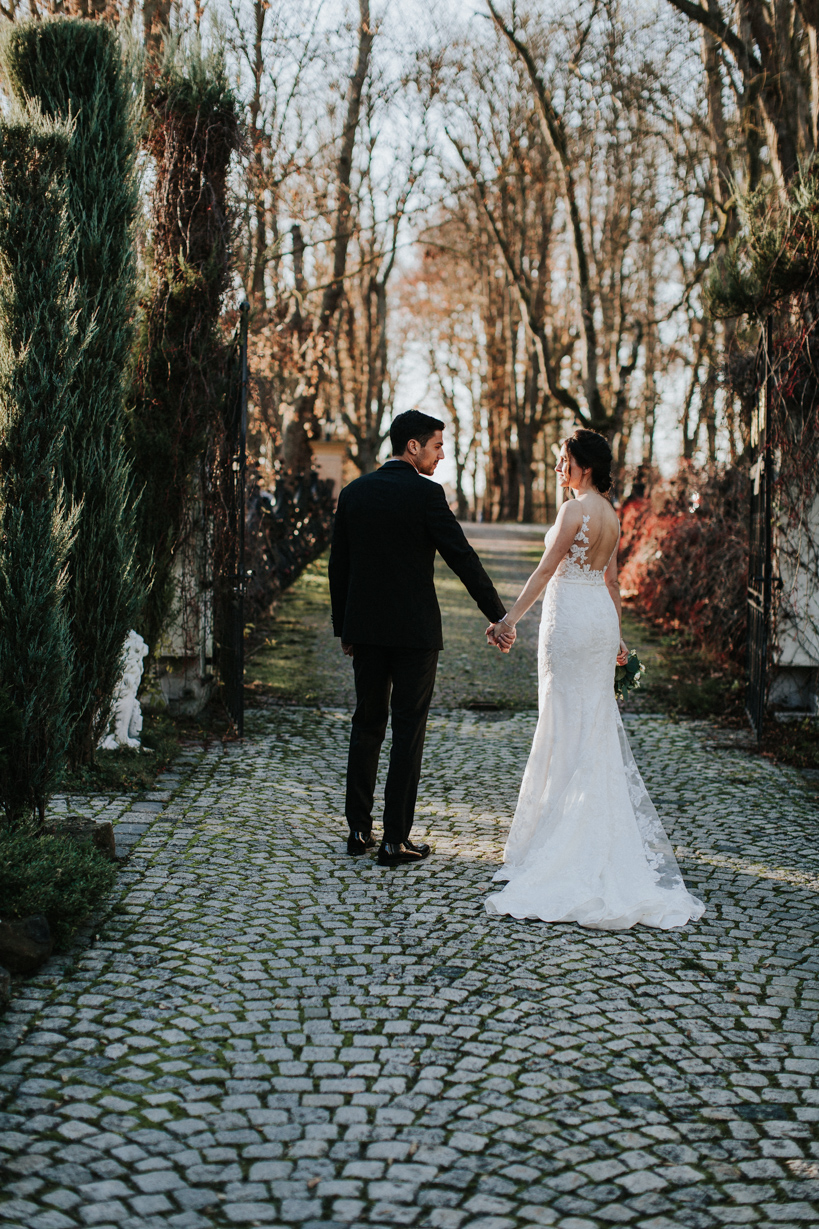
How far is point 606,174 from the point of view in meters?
24.2

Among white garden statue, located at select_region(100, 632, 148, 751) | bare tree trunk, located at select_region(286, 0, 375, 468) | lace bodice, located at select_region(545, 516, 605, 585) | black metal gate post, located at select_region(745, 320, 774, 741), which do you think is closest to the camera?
lace bodice, located at select_region(545, 516, 605, 585)

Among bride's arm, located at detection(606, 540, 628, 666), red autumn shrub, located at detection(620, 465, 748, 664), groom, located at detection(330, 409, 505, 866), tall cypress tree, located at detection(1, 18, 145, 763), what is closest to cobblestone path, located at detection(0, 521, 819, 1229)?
groom, located at detection(330, 409, 505, 866)

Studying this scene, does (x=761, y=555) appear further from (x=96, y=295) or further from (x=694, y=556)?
(x=96, y=295)

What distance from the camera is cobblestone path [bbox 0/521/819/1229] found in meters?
2.76

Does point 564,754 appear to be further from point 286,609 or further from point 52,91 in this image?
point 286,609

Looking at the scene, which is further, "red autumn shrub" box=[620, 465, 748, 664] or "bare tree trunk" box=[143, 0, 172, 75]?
"bare tree trunk" box=[143, 0, 172, 75]

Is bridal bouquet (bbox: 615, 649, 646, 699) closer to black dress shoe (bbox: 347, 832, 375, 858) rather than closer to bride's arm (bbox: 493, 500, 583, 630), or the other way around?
bride's arm (bbox: 493, 500, 583, 630)

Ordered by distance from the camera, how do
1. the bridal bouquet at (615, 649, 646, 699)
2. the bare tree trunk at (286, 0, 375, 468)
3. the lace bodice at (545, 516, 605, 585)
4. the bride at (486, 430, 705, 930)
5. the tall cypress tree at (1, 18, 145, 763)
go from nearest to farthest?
the bride at (486, 430, 705, 930), the lace bodice at (545, 516, 605, 585), the bridal bouquet at (615, 649, 646, 699), the tall cypress tree at (1, 18, 145, 763), the bare tree trunk at (286, 0, 375, 468)

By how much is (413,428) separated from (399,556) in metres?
0.63

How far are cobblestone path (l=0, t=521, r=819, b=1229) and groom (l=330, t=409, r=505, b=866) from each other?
585 mm

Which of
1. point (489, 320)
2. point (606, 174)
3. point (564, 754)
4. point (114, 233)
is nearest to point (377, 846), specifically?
point (564, 754)

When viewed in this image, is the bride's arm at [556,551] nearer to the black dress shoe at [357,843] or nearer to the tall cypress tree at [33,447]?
the black dress shoe at [357,843]

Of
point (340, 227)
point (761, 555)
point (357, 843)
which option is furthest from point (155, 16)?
point (357, 843)

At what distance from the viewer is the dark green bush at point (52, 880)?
411 cm
